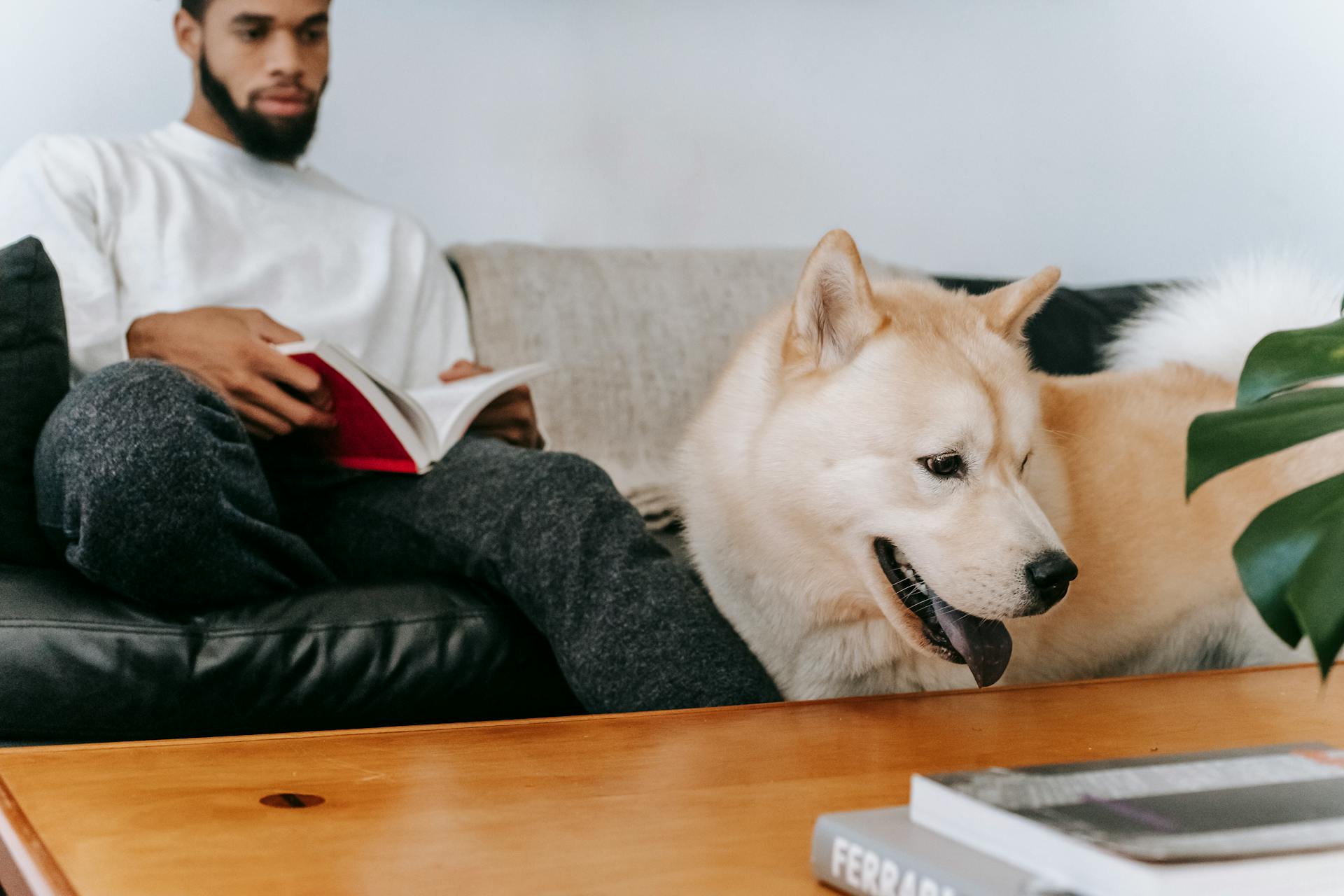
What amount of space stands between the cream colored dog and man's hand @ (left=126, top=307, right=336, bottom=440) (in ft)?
1.45

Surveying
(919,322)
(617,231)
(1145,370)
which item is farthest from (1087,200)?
(919,322)

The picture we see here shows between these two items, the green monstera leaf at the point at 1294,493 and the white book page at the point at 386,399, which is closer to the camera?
the green monstera leaf at the point at 1294,493

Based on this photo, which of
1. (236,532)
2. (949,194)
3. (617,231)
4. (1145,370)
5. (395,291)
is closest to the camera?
(236,532)

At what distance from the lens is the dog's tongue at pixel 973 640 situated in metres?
0.97

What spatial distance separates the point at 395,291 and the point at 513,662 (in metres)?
0.78

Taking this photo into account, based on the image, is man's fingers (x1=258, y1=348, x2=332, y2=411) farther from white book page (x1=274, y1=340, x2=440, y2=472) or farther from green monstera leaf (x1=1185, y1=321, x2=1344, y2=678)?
green monstera leaf (x1=1185, y1=321, x2=1344, y2=678)

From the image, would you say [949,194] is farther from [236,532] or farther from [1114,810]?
[1114,810]

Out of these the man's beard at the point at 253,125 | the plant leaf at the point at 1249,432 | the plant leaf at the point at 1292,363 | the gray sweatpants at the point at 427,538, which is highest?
the man's beard at the point at 253,125

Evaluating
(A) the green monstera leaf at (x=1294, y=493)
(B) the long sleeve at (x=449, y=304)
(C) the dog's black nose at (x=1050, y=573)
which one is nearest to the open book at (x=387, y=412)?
(B) the long sleeve at (x=449, y=304)

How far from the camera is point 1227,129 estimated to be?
2.64 metres

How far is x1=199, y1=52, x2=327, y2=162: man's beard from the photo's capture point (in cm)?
179

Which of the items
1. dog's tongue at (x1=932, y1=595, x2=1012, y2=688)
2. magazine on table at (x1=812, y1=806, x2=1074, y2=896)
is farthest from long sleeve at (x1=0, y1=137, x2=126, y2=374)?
magazine on table at (x1=812, y1=806, x2=1074, y2=896)

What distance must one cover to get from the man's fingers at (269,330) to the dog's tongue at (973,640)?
83 cm

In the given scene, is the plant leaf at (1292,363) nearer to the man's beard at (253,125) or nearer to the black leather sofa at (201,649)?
the black leather sofa at (201,649)
